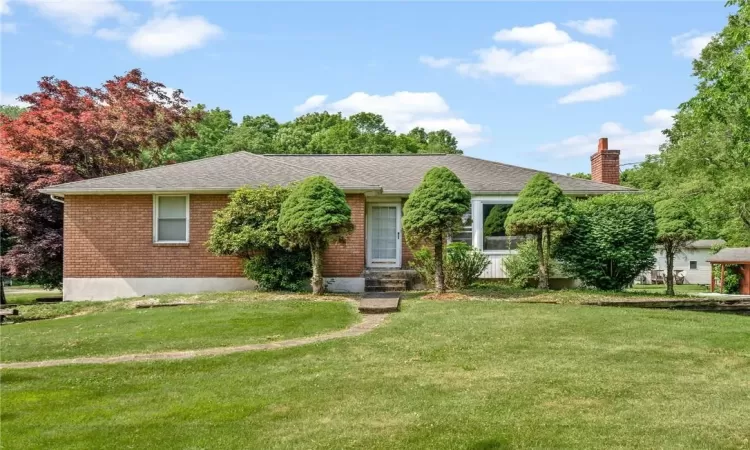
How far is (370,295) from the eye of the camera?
46.2ft

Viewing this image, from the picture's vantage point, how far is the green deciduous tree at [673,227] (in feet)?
48.6

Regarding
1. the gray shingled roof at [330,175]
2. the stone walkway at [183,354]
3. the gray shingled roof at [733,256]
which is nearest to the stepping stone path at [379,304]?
the stone walkway at [183,354]

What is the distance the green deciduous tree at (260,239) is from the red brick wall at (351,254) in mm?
987

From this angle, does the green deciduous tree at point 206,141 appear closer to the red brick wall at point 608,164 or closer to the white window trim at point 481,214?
the white window trim at point 481,214

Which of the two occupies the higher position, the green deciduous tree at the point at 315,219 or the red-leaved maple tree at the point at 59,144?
the red-leaved maple tree at the point at 59,144

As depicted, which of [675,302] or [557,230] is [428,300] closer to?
[557,230]

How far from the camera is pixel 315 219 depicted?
1314 centimetres

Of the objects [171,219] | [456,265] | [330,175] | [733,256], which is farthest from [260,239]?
[733,256]

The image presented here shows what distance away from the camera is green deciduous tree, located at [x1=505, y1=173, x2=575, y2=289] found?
14016 millimetres

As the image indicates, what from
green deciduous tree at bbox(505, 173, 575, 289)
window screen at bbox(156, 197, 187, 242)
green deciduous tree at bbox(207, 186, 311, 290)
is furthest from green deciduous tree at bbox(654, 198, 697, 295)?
window screen at bbox(156, 197, 187, 242)

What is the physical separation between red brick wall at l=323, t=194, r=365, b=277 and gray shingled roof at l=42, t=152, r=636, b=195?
0.75 meters

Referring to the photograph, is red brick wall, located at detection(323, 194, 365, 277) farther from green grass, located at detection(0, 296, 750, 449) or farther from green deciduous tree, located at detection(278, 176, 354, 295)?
green grass, located at detection(0, 296, 750, 449)

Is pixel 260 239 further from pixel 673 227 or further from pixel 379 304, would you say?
pixel 673 227

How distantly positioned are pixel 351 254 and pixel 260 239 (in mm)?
2680
